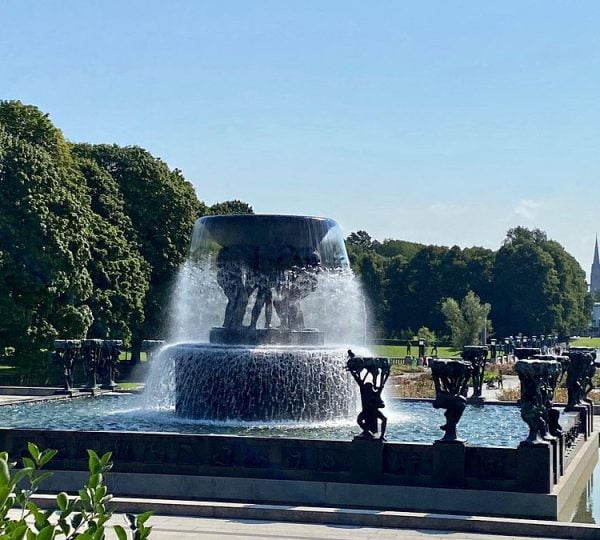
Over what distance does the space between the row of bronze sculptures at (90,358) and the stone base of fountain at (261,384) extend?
8.88 m

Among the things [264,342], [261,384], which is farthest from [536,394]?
[264,342]

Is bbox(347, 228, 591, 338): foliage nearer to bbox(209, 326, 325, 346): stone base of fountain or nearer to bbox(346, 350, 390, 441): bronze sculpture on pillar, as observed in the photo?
bbox(209, 326, 325, 346): stone base of fountain

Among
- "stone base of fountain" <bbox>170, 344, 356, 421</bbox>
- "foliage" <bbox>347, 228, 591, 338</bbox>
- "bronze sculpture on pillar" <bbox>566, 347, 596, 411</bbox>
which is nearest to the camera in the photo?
"stone base of fountain" <bbox>170, 344, 356, 421</bbox>

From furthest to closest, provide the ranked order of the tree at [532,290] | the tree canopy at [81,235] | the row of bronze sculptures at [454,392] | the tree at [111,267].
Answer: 1. the tree at [532,290]
2. the tree at [111,267]
3. the tree canopy at [81,235]
4. the row of bronze sculptures at [454,392]

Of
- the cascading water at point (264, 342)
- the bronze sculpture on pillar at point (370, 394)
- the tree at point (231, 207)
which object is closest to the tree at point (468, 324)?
the tree at point (231, 207)

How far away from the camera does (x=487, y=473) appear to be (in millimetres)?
16234

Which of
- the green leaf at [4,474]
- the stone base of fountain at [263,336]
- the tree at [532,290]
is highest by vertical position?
the tree at [532,290]

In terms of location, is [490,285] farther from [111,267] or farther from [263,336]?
[263,336]

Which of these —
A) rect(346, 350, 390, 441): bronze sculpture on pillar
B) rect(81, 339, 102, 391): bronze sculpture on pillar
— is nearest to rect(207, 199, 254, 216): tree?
rect(81, 339, 102, 391): bronze sculpture on pillar

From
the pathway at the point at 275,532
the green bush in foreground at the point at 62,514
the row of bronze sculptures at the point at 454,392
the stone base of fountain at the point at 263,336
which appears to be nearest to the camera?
the green bush in foreground at the point at 62,514

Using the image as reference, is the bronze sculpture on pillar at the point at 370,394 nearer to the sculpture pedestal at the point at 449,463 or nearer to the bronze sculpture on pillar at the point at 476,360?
the sculpture pedestal at the point at 449,463

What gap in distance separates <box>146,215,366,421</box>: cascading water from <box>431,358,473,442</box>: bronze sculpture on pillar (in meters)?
6.97

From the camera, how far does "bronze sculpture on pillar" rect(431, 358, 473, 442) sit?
54.0 feet

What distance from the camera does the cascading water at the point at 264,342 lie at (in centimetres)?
2377
